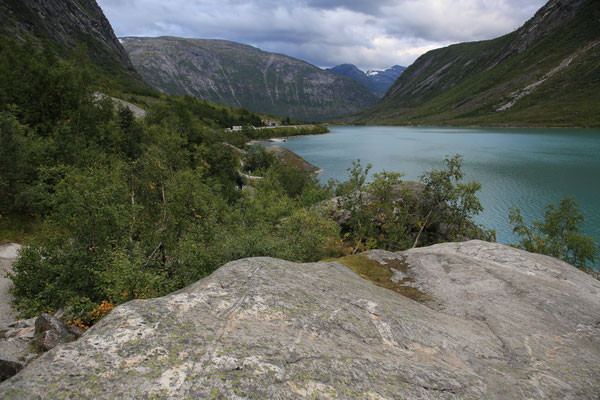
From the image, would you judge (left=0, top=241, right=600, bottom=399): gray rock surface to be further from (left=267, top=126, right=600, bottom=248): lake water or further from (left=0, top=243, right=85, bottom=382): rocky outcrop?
(left=267, top=126, right=600, bottom=248): lake water

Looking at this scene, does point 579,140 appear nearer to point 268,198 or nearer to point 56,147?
point 268,198

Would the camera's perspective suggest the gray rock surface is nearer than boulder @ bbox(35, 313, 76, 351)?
Yes

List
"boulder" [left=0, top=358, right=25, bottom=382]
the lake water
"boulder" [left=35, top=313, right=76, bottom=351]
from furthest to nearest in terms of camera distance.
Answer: the lake water, "boulder" [left=35, top=313, right=76, bottom=351], "boulder" [left=0, top=358, right=25, bottom=382]

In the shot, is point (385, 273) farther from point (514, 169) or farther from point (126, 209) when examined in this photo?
point (514, 169)

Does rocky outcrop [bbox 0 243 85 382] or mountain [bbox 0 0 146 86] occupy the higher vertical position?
mountain [bbox 0 0 146 86]

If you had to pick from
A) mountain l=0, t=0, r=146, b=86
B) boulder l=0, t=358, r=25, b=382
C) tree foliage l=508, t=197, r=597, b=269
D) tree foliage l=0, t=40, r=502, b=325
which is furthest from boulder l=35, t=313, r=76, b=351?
mountain l=0, t=0, r=146, b=86

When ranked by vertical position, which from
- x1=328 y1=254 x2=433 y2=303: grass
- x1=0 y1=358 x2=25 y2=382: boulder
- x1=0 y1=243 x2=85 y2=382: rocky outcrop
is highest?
→ x1=0 y1=358 x2=25 y2=382: boulder

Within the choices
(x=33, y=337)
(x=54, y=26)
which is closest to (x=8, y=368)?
(x=33, y=337)

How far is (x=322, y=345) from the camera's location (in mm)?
6266

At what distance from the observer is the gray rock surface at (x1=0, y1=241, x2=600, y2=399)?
453 centimetres

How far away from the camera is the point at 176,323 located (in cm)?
591

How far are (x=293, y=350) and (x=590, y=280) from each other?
1666 cm

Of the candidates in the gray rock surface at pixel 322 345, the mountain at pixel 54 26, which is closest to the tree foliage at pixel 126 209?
the gray rock surface at pixel 322 345

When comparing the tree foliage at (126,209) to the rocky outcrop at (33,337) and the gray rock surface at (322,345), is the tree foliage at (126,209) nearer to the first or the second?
the rocky outcrop at (33,337)
